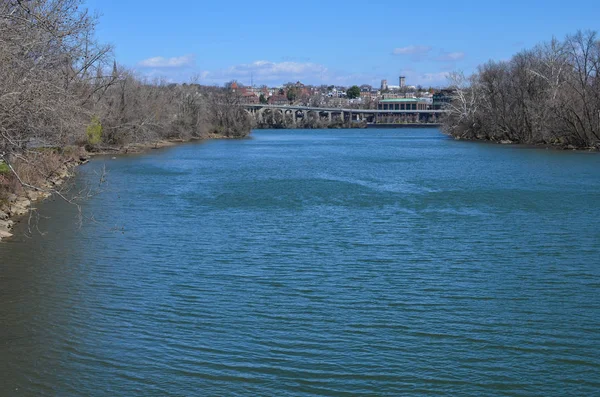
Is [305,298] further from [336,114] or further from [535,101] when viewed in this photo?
Answer: [336,114]

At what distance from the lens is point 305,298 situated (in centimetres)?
1372

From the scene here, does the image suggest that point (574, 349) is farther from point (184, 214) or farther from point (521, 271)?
point (184, 214)

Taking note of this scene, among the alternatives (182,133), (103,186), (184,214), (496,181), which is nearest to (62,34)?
(184,214)

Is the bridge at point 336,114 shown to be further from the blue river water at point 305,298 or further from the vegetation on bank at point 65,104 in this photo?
the blue river water at point 305,298

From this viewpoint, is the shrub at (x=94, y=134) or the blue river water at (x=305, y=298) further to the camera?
the shrub at (x=94, y=134)

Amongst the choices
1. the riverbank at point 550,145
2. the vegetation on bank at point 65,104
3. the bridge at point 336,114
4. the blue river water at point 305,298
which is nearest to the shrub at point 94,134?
the vegetation on bank at point 65,104

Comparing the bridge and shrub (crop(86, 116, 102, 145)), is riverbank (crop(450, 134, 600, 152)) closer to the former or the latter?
shrub (crop(86, 116, 102, 145))

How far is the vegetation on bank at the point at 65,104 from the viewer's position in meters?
12.6

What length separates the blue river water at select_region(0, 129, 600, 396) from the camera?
10.0 metres

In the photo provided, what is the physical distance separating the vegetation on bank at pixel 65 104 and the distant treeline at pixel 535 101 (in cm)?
3069

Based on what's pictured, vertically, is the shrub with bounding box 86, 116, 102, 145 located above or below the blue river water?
above

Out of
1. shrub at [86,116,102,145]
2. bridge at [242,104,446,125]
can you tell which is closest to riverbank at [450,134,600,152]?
shrub at [86,116,102,145]

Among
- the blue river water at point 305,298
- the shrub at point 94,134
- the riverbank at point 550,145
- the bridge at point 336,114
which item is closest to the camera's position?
the blue river water at point 305,298

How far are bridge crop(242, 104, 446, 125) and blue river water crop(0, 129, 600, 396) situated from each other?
134854 millimetres
